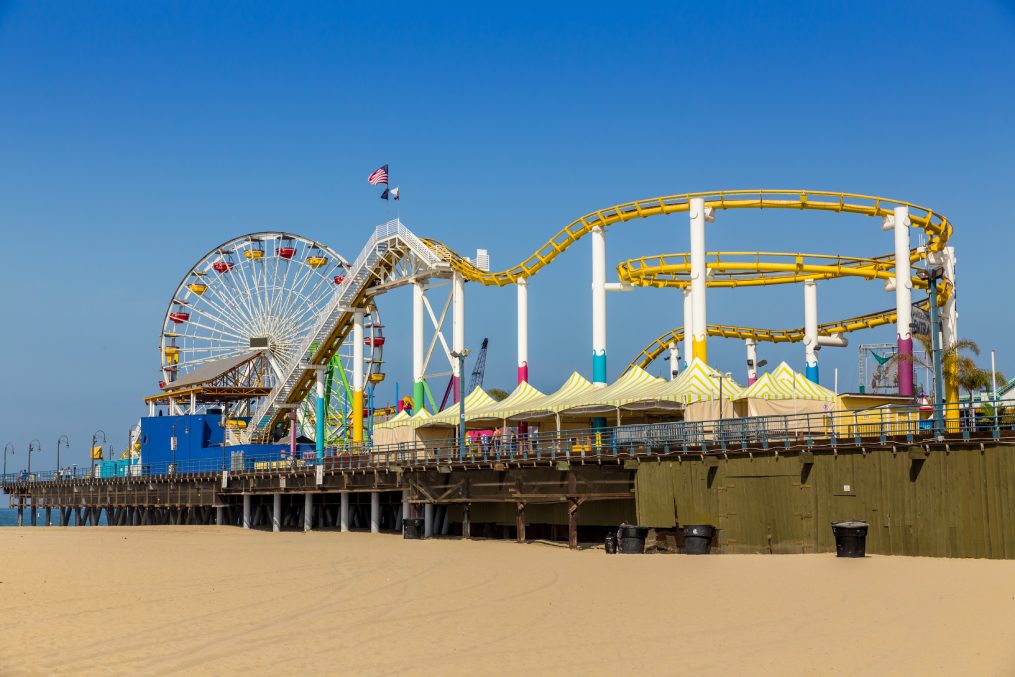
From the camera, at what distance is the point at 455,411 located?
49969 mm

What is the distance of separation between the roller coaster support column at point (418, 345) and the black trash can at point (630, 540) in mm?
29523

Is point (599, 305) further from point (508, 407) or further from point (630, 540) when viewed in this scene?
point (630, 540)

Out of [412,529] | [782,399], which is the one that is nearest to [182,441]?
[412,529]

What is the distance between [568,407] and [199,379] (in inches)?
1642

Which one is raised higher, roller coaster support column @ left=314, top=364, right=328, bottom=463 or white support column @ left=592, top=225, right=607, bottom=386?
white support column @ left=592, top=225, right=607, bottom=386

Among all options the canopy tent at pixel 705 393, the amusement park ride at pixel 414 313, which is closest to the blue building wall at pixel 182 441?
the amusement park ride at pixel 414 313

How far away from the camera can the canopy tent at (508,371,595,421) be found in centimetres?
4506

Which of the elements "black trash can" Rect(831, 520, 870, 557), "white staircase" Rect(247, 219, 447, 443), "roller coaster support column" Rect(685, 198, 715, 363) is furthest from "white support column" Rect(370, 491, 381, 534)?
"black trash can" Rect(831, 520, 870, 557)

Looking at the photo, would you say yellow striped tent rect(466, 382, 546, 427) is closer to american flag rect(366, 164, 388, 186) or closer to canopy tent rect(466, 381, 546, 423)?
canopy tent rect(466, 381, 546, 423)

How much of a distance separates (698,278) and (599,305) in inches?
227

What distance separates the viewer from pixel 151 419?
7431 centimetres

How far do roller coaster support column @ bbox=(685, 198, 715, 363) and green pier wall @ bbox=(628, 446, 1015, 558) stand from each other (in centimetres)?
1241

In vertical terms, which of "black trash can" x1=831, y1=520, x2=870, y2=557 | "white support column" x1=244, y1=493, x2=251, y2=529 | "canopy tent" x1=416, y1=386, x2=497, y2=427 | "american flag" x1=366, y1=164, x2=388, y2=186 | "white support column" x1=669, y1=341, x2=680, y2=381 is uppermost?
"american flag" x1=366, y1=164, x2=388, y2=186

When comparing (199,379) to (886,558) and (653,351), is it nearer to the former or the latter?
(653,351)
